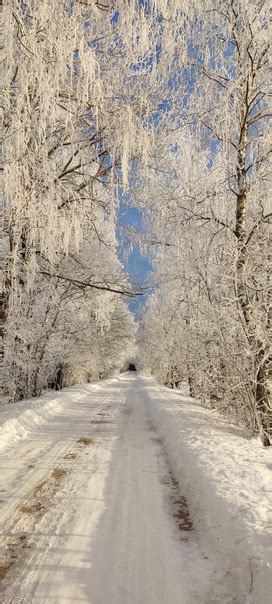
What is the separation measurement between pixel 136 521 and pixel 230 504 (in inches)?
37.4

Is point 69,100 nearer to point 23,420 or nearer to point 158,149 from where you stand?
point 158,149

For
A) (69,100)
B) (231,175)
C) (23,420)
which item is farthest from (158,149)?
(23,420)

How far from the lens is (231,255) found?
7758 millimetres

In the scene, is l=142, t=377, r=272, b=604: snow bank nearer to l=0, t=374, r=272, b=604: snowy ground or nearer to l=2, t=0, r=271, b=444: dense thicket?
l=0, t=374, r=272, b=604: snowy ground

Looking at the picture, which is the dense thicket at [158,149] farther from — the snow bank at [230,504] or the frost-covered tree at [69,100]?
the snow bank at [230,504]

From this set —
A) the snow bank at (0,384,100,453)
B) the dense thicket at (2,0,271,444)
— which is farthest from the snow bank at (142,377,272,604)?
the snow bank at (0,384,100,453)

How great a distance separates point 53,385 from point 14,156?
2432 centimetres

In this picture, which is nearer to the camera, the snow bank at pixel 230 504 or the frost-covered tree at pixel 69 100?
the snow bank at pixel 230 504

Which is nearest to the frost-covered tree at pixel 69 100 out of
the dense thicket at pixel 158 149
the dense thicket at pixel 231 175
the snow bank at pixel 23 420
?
the dense thicket at pixel 158 149

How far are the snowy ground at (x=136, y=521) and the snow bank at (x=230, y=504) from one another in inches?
0.4

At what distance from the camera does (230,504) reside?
164 inches

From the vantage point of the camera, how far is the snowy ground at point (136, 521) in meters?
2.96

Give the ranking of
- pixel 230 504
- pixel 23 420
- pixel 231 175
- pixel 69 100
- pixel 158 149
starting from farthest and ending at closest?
pixel 23 420 < pixel 231 175 < pixel 158 149 < pixel 69 100 < pixel 230 504

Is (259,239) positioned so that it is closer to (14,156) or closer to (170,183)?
(170,183)
